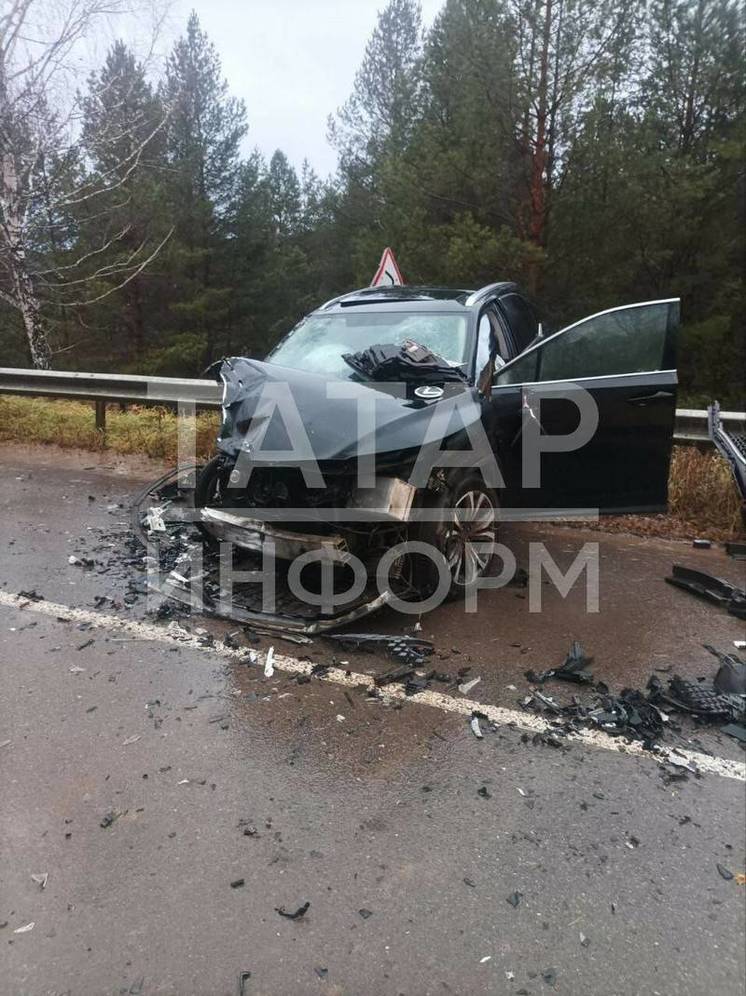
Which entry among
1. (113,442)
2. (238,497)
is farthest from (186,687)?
(113,442)

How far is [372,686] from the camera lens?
135 inches

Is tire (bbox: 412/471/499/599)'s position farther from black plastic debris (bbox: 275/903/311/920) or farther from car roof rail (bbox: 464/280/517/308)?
black plastic debris (bbox: 275/903/311/920)

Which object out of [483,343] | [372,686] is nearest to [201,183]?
[483,343]

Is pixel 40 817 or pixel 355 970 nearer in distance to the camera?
pixel 355 970

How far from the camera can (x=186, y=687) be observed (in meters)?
3.36

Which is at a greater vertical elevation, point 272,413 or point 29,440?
point 272,413

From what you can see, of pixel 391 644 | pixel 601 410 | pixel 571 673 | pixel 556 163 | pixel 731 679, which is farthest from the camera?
pixel 556 163

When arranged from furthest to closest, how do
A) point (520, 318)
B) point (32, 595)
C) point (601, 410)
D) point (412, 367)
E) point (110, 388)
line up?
1. point (110, 388)
2. point (520, 318)
3. point (601, 410)
4. point (412, 367)
5. point (32, 595)

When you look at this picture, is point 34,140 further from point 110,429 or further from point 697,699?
point 697,699

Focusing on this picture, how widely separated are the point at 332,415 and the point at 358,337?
160 centimetres

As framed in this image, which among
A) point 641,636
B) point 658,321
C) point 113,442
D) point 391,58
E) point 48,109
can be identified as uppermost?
point 391,58

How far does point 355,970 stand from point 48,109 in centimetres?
1373

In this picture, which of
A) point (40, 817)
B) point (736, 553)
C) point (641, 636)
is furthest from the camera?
point (736, 553)

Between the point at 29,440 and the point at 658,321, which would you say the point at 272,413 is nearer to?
the point at 658,321
